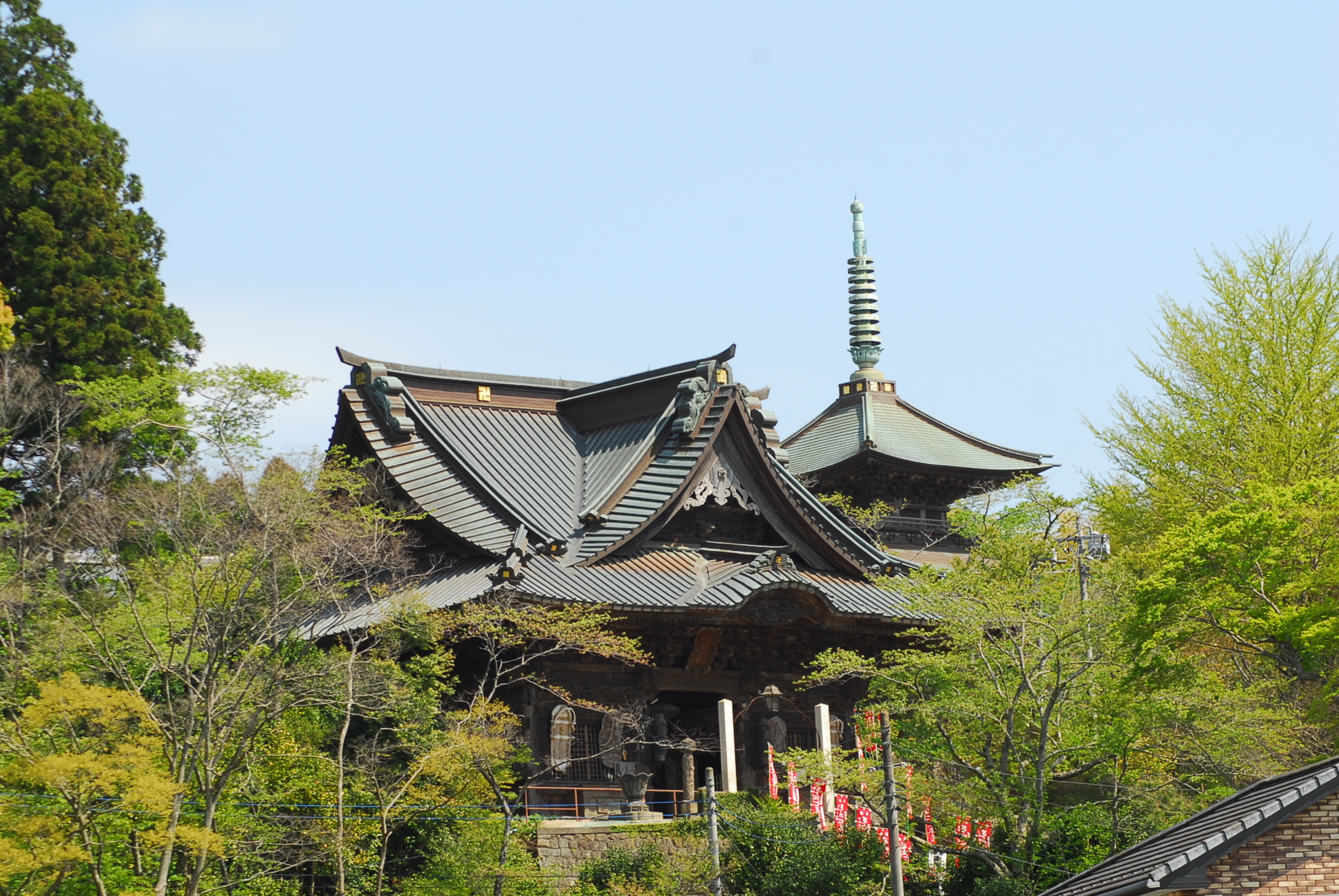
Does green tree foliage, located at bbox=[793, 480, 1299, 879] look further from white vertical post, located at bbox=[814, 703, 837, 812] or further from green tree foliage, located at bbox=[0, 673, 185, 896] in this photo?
green tree foliage, located at bbox=[0, 673, 185, 896]

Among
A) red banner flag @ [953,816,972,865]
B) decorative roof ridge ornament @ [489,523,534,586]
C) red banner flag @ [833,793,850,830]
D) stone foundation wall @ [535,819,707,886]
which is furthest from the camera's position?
decorative roof ridge ornament @ [489,523,534,586]

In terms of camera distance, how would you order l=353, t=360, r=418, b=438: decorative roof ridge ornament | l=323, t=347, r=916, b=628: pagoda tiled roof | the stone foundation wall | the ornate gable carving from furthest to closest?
l=353, t=360, r=418, b=438: decorative roof ridge ornament
the ornate gable carving
l=323, t=347, r=916, b=628: pagoda tiled roof
the stone foundation wall

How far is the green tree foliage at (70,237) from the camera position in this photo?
29.0 meters

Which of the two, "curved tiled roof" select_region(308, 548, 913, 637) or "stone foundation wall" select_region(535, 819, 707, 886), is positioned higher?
"curved tiled roof" select_region(308, 548, 913, 637)

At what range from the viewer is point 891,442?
41594mm

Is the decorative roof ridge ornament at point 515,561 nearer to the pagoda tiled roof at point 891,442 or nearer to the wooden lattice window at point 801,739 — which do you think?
the wooden lattice window at point 801,739

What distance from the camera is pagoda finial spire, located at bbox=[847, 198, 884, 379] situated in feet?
159

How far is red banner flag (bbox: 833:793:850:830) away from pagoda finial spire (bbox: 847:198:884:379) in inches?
996

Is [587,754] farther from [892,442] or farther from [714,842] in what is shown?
[892,442]

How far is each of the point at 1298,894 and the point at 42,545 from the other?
1889 centimetres

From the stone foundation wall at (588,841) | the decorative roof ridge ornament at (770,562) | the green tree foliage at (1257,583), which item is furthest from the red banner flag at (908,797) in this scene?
the decorative roof ridge ornament at (770,562)

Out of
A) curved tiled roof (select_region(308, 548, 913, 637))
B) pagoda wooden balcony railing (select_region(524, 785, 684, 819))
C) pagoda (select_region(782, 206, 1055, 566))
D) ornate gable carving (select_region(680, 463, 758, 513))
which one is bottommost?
pagoda wooden balcony railing (select_region(524, 785, 684, 819))

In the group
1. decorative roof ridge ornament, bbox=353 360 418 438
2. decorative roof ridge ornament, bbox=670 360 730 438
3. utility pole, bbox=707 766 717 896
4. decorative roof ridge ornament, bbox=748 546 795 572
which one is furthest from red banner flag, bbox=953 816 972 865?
decorative roof ridge ornament, bbox=353 360 418 438

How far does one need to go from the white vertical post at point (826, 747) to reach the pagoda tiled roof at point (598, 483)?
1.95m
